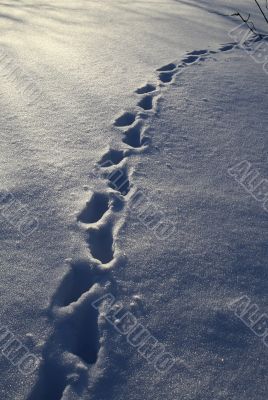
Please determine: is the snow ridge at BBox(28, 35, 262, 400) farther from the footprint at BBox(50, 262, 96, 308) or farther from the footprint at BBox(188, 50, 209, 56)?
the footprint at BBox(188, 50, 209, 56)

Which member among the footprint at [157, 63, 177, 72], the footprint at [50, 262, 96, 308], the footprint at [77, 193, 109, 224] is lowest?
the footprint at [50, 262, 96, 308]

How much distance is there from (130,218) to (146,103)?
3.42 feet

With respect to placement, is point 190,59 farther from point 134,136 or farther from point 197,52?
point 134,136

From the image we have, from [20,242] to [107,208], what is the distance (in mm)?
452

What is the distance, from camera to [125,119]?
8.12 feet

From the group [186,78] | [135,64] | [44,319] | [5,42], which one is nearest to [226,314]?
[44,319]

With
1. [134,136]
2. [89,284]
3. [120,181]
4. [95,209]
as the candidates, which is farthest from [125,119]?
[89,284]

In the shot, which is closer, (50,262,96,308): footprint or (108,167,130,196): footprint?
(50,262,96,308): footprint

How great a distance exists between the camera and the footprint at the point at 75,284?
5.16 feet

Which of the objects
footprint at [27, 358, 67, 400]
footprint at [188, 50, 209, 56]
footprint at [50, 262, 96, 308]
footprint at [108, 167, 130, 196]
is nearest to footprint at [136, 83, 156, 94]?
footprint at [188, 50, 209, 56]

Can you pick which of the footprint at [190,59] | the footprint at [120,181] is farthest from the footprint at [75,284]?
the footprint at [190,59]

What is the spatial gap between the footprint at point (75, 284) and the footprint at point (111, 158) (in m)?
0.66

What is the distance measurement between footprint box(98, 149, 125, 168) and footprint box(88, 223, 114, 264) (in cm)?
43

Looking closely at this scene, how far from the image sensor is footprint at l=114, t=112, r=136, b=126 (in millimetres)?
2439
